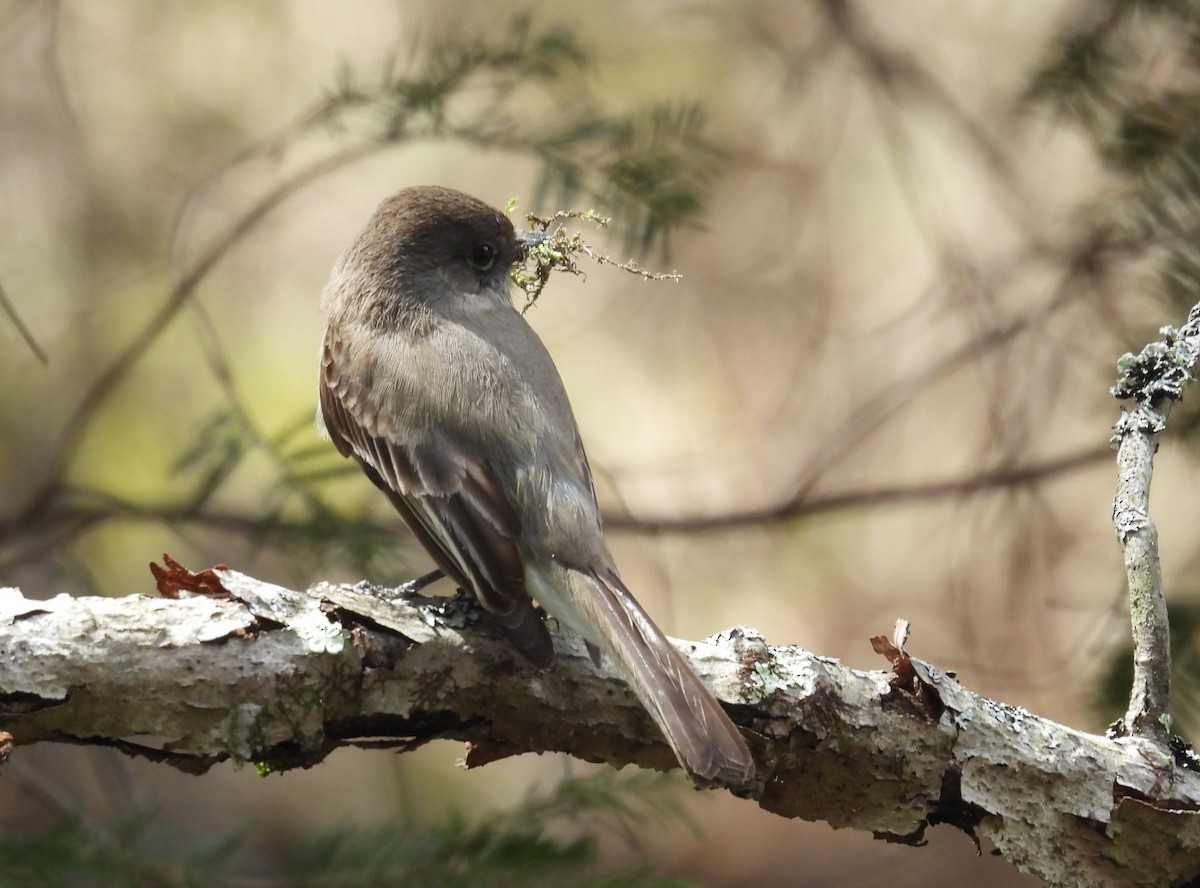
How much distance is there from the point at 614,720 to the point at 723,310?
10.6ft

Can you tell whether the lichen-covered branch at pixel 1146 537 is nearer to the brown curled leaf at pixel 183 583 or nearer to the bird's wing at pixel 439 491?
the bird's wing at pixel 439 491

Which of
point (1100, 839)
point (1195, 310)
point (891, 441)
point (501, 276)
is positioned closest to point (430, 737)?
point (1100, 839)

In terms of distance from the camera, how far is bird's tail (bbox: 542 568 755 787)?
6.63 feet

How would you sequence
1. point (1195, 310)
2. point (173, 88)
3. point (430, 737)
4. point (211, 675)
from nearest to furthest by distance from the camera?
point (211, 675), point (430, 737), point (1195, 310), point (173, 88)

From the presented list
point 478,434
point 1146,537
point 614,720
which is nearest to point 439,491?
point 478,434

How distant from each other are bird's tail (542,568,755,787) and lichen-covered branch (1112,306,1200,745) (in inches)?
30.6

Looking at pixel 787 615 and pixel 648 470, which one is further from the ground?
pixel 648 470

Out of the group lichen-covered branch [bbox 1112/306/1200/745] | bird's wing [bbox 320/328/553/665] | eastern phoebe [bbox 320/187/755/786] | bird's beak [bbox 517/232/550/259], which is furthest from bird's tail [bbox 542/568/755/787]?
bird's beak [bbox 517/232/550/259]

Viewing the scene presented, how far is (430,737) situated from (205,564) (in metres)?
1.83

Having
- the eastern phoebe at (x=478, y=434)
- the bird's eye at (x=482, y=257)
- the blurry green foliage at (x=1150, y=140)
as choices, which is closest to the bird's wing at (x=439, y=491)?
the eastern phoebe at (x=478, y=434)

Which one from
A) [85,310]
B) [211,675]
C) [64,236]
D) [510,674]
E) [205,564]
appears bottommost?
[211,675]

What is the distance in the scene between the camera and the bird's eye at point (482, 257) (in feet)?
10.9

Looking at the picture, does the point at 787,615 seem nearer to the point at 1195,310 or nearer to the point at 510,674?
the point at 1195,310

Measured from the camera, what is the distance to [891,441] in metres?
5.06
